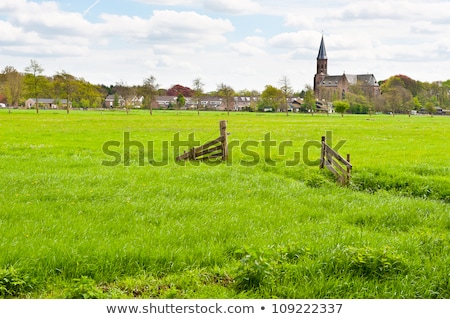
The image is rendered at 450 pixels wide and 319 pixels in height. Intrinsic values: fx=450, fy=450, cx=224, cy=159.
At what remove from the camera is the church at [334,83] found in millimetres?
147250

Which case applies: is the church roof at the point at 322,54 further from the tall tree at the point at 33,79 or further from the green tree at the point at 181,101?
the tall tree at the point at 33,79

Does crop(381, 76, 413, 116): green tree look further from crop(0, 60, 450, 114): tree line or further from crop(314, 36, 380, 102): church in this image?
crop(314, 36, 380, 102): church

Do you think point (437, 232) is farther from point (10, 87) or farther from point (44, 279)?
point (10, 87)

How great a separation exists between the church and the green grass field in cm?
13140

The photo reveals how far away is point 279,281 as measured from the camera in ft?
21.9

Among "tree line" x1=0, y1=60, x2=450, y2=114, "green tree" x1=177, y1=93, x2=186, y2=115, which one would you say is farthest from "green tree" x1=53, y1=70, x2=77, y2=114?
"green tree" x1=177, y1=93, x2=186, y2=115

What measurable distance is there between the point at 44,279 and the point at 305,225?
17.7 feet

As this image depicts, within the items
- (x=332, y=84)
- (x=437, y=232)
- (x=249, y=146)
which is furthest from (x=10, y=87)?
(x=332, y=84)

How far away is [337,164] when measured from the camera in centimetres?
1550

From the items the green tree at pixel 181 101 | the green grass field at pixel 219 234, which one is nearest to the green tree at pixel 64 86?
the green tree at pixel 181 101

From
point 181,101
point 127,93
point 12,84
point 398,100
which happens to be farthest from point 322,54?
point 12,84

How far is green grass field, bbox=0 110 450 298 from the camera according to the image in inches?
260

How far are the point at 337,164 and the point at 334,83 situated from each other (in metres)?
168

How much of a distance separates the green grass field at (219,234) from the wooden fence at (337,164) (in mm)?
443
